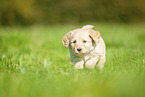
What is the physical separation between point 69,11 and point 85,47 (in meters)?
10.6

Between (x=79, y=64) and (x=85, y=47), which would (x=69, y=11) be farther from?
(x=85, y=47)

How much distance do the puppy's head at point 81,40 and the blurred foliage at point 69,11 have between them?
978 cm

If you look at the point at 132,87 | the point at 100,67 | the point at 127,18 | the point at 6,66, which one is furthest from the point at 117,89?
the point at 127,18

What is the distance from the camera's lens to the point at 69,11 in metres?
13.0

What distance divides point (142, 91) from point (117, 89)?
21 cm

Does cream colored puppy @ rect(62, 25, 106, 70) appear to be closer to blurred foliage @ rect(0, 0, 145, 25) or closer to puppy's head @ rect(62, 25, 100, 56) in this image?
puppy's head @ rect(62, 25, 100, 56)

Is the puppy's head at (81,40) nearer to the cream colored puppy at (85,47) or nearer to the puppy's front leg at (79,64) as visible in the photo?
the cream colored puppy at (85,47)

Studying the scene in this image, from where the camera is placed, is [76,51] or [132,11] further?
[132,11]

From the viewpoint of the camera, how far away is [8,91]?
1840mm

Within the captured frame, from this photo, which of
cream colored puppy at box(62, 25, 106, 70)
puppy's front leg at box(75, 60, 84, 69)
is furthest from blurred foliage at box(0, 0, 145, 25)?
puppy's front leg at box(75, 60, 84, 69)

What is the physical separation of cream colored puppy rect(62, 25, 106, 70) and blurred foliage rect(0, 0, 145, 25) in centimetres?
969

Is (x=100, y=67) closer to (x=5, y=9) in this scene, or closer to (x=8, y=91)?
(x=8, y=91)

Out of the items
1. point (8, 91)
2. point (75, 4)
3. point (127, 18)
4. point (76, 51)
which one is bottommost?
point (8, 91)

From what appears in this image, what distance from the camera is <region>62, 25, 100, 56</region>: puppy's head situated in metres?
2.64
